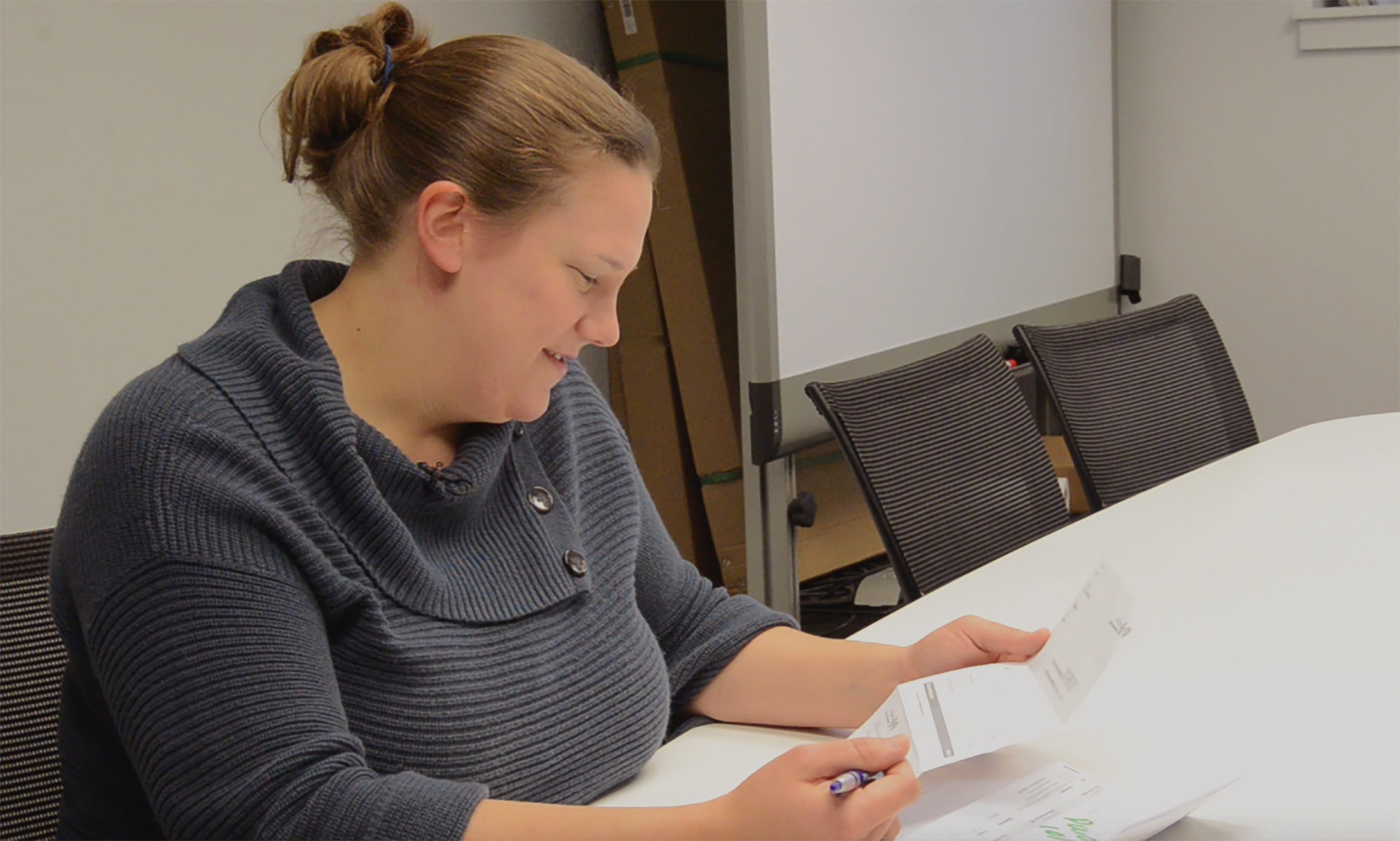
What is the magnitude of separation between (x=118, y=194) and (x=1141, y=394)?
67.5 inches

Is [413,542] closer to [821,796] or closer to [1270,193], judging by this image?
[821,796]

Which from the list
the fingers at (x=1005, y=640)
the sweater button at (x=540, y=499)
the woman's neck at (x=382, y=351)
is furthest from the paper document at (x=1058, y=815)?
the woman's neck at (x=382, y=351)

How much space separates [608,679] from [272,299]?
0.41 m

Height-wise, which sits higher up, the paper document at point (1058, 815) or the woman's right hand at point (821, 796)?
the woman's right hand at point (821, 796)

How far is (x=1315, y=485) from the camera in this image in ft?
6.22

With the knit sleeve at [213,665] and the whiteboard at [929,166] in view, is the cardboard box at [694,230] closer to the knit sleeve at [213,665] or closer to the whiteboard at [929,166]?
the whiteboard at [929,166]

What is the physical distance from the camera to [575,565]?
1.13 metres

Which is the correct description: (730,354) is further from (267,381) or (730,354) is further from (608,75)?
(267,381)

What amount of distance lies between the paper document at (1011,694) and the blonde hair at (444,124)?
49 cm

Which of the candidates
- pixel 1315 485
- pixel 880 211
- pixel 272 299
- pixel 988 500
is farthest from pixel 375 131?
pixel 880 211

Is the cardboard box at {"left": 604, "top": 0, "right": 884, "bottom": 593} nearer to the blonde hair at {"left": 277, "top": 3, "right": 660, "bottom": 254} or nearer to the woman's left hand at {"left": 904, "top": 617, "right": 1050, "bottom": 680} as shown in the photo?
the woman's left hand at {"left": 904, "top": 617, "right": 1050, "bottom": 680}

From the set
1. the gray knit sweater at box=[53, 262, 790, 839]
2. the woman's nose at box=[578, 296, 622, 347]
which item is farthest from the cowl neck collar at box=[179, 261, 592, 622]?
the woman's nose at box=[578, 296, 622, 347]

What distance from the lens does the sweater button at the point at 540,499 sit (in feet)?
3.80

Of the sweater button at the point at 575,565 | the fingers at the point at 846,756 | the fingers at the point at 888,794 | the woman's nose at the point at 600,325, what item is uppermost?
the woman's nose at the point at 600,325
